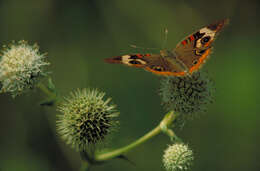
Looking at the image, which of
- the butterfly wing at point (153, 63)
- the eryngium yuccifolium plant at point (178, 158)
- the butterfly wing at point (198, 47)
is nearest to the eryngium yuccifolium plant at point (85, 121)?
Answer: the butterfly wing at point (153, 63)

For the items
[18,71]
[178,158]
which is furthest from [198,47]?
[18,71]

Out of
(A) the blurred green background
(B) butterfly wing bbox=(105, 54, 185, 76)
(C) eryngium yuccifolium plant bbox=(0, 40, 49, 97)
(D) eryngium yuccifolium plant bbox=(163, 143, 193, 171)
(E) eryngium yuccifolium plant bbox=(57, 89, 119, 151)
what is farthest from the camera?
(A) the blurred green background

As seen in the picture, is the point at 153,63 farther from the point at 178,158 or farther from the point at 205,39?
the point at 178,158

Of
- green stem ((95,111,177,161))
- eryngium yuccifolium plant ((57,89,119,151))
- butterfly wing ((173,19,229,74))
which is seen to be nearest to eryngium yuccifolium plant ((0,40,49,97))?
eryngium yuccifolium plant ((57,89,119,151))

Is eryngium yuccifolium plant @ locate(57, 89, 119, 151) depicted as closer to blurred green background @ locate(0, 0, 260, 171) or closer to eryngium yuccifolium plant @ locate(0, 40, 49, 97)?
eryngium yuccifolium plant @ locate(0, 40, 49, 97)

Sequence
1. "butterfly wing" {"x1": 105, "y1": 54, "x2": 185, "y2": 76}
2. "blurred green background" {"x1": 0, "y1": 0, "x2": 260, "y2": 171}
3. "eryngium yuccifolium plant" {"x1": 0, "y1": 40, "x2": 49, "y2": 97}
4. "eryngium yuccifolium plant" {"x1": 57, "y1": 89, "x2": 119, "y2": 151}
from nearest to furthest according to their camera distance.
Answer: "butterfly wing" {"x1": 105, "y1": 54, "x2": 185, "y2": 76} < "eryngium yuccifolium plant" {"x1": 57, "y1": 89, "x2": 119, "y2": 151} < "eryngium yuccifolium plant" {"x1": 0, "y1": 40, "x2": 49, "y2": 97} < "blurred green background" {"x1": 0, "y1": 0, "x2": 260, "y2": 171}

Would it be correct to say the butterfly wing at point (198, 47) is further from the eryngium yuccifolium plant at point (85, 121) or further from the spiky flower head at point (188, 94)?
the eryngium yuccifolium plant at point (85, 121)
